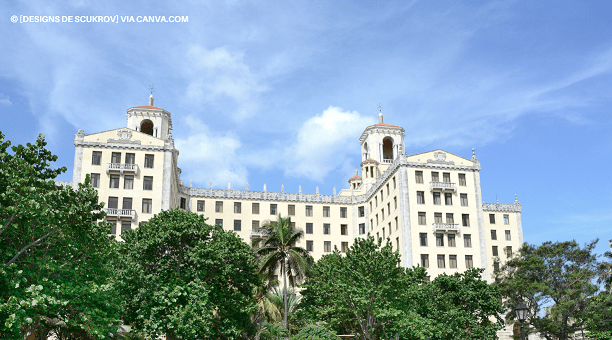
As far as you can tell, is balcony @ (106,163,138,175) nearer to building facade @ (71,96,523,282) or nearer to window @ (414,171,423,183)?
building facade @ (71,96,523,282)

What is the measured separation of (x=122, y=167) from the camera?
6338 centimetres

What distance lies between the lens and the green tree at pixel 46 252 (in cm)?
2441

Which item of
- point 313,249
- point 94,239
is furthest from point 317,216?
point 94,239

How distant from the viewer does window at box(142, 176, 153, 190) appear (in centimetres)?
6400

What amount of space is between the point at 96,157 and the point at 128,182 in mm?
4643

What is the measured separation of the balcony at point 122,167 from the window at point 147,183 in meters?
1.36

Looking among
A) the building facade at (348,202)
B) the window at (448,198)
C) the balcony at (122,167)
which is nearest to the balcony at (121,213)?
the building facade at (348,202)

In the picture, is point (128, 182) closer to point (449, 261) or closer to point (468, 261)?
point (449, 261)

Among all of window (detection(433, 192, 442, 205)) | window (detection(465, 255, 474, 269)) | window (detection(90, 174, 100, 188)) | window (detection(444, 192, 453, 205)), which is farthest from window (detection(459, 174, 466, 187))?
window (detection(90, 174, 100, 188))

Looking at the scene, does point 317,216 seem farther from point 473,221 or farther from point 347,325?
point 347,325

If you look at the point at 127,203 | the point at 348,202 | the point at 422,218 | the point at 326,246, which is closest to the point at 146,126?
the point at 127,203

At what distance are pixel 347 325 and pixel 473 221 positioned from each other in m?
30.0

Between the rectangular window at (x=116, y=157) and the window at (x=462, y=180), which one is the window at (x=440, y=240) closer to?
the window at (x=462, y=180)

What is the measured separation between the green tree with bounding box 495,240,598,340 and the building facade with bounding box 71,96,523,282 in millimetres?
8014
